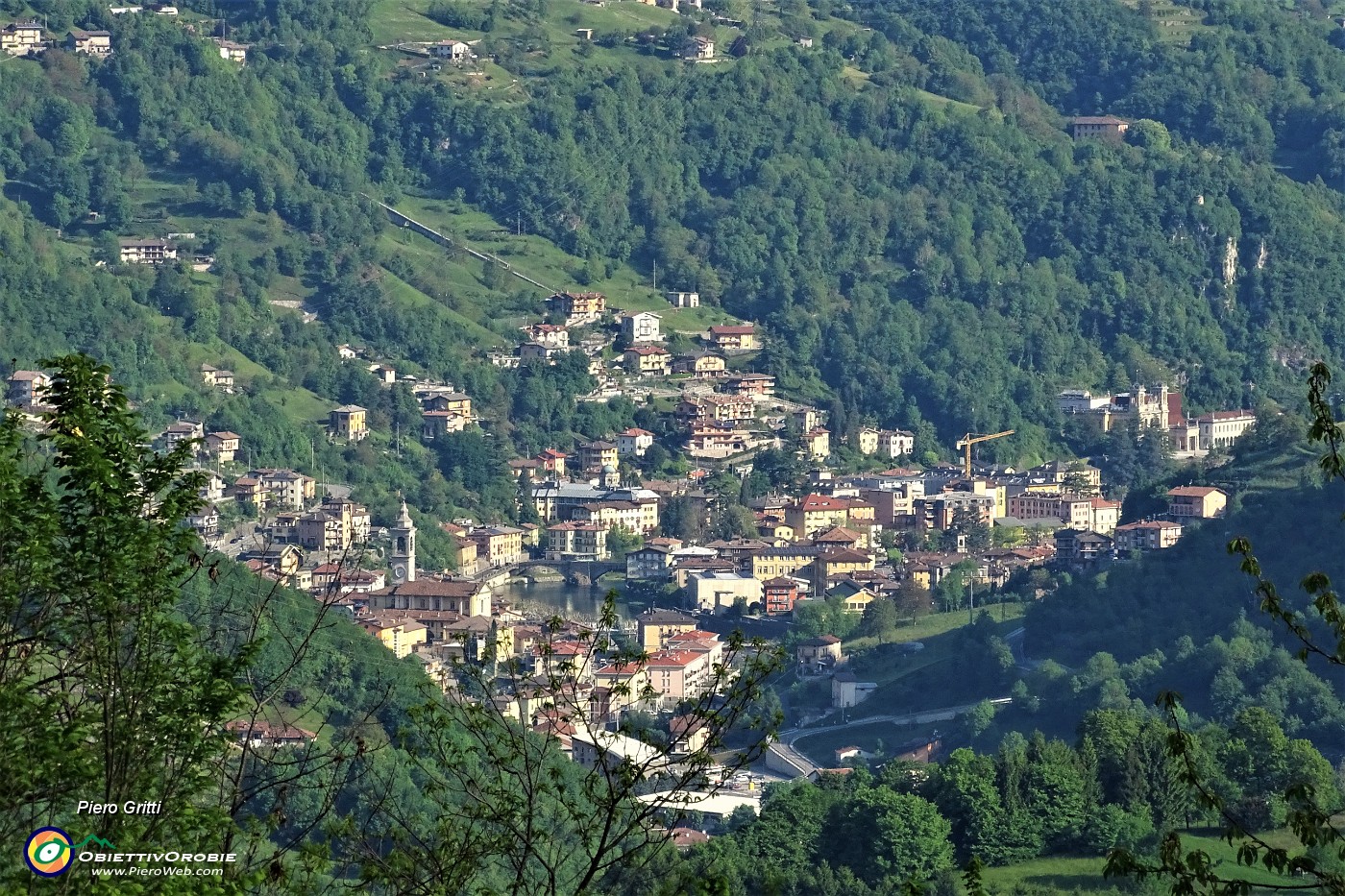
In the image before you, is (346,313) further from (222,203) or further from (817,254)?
(817,254)

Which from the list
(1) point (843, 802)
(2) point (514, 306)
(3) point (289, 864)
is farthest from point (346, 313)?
(3) point (289, 864)

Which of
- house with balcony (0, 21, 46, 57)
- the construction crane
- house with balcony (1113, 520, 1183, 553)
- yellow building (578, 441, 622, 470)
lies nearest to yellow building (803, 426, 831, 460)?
the construction crane

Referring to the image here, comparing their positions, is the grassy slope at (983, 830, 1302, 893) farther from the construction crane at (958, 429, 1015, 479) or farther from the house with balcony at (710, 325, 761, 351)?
the house with balcony at (710, 325, 761, 351)

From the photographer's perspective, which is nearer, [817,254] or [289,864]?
[289,864]

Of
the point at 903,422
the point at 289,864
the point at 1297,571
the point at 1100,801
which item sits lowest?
the point at 903,422

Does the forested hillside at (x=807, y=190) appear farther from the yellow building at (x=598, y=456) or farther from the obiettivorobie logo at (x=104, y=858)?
the obiettivorobie logo at (x=104, y=858)

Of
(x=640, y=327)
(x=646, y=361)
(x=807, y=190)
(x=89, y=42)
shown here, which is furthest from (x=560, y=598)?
(x=89, y=42)

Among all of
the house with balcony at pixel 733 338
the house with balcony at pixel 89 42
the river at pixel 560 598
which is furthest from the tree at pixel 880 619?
the house with balcony at pixel 89 42

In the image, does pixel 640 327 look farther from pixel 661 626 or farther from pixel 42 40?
pixel 661 626
